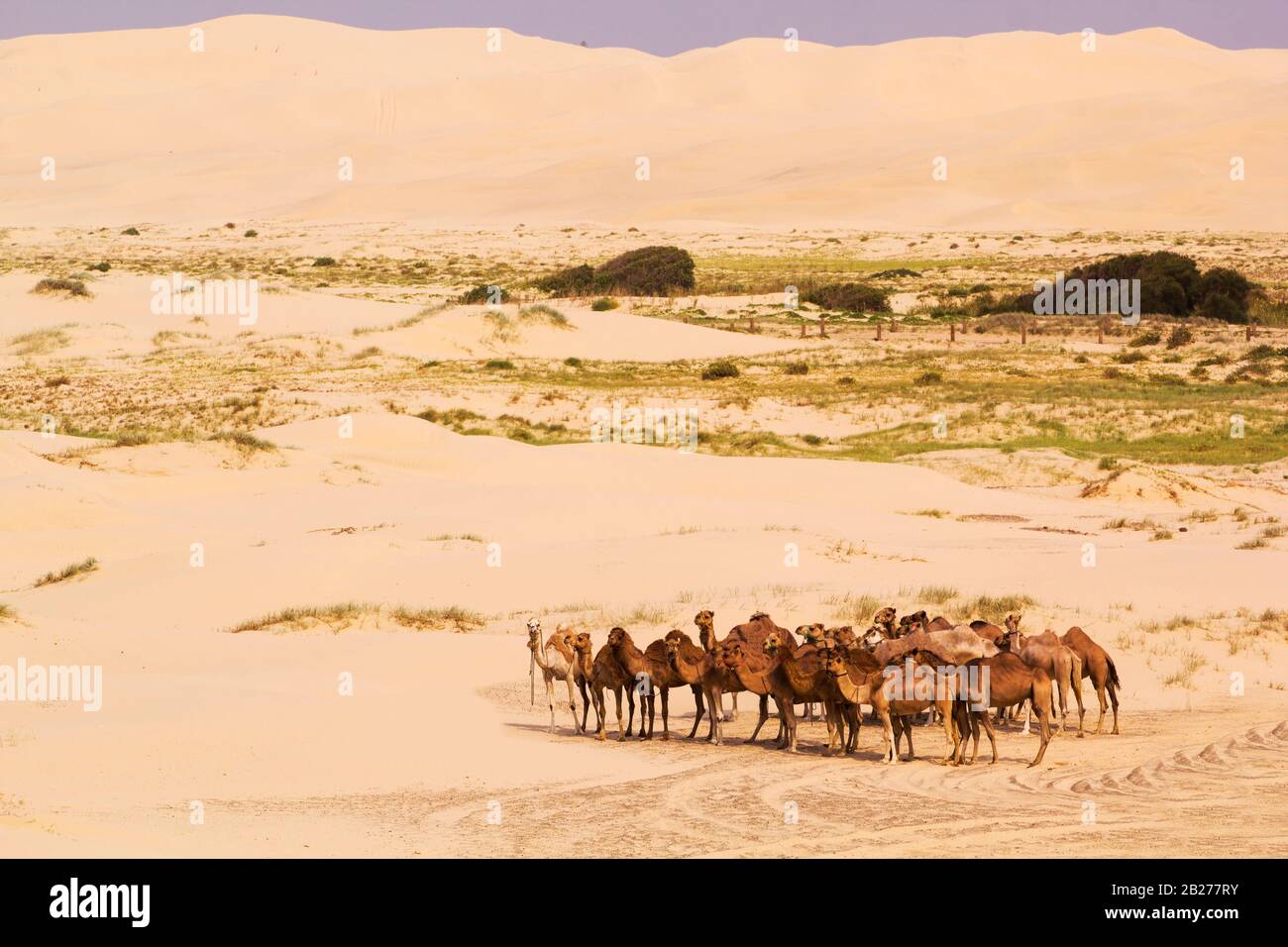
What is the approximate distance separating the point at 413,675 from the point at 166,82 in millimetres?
187966

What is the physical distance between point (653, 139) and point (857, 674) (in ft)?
498

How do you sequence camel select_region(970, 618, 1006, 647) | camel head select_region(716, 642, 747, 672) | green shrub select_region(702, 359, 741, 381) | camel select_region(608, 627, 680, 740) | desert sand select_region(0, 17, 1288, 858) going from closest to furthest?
desert sand select_region(0, 17, 1288, 858), camel head select_region(716, 642, 747, 672), camel select_region(608, 627, 680, 740), camel select_region(970, 618, 1006, 647), green shrub select_region(702, 359, 741, 381)

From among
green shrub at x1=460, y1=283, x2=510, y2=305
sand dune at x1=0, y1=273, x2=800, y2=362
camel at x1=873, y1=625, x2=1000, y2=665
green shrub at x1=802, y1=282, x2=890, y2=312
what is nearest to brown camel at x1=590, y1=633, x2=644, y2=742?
camel at x1=873, y1=625, x2=1000, y2=665

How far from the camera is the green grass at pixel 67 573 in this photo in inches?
801

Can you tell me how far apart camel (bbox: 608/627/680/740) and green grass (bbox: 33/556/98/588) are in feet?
35.0

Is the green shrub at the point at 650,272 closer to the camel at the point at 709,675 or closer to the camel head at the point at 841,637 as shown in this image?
the camel head at the point at 841,637

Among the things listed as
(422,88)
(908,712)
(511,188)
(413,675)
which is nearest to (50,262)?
(511,188)

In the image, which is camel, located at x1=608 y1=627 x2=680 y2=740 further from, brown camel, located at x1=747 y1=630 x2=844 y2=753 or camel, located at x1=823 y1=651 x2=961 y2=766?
camel, located at x1=823 y1=651 x2=961 y2=766

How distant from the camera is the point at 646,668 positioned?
12367 millimetres

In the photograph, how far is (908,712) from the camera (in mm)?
11195

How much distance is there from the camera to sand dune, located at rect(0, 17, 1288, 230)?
120000 millimetres

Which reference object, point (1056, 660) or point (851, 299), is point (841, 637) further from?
point (851, 299)

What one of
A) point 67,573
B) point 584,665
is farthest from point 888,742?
point 67,573
